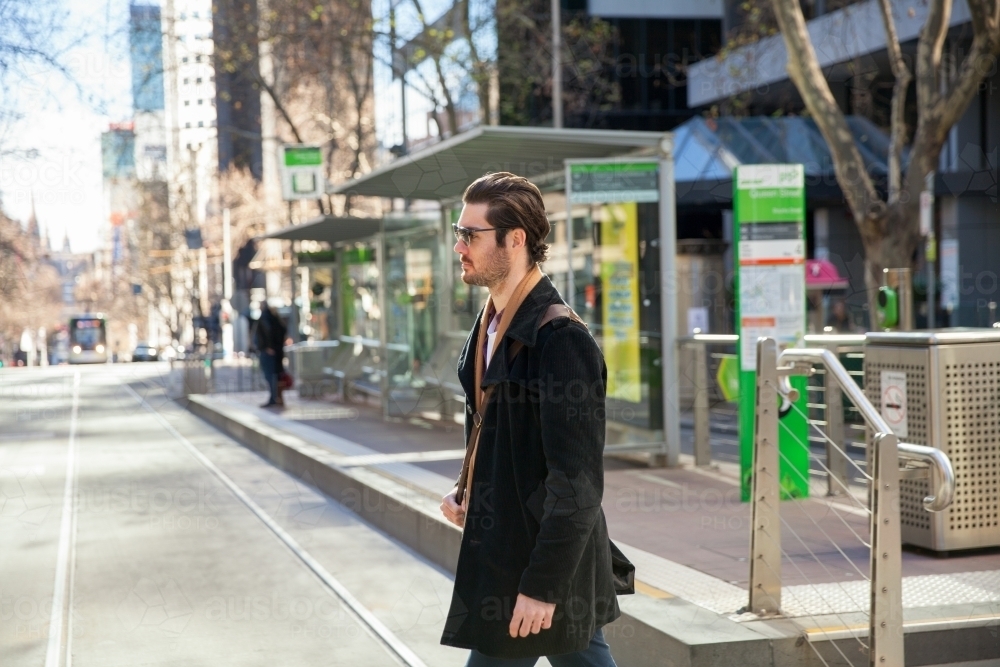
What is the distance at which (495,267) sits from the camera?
122 inches

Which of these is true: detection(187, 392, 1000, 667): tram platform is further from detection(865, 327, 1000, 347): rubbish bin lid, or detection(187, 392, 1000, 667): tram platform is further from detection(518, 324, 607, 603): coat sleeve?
detection(518, 324, 607, 603): coat sleeve

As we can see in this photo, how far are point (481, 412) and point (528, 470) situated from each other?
231 millimetres

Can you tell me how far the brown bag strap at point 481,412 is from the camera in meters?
3.00

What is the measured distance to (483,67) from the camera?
1989 centimetres

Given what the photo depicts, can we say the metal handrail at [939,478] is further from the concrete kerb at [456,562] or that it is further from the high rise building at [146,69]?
the high rise building at [146,69]

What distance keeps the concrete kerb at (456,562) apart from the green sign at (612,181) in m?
2.75

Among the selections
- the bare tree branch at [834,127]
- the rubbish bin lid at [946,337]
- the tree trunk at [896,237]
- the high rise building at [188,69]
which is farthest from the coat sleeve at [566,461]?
the high rise building at [188,69]

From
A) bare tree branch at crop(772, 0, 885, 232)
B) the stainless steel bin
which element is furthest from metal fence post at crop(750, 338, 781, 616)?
bare tree branch at crop(772, 0, 885, 232)

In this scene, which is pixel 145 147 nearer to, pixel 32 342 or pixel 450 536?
pixel 450 536

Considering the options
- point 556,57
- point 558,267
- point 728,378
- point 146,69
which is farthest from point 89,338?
point 728,378

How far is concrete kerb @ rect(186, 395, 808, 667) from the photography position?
182 inches

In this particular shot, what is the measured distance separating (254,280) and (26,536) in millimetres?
38951

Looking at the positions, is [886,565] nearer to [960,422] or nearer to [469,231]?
[469,231]

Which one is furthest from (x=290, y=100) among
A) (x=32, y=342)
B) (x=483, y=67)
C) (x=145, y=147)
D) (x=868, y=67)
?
(x=32, y=342)
